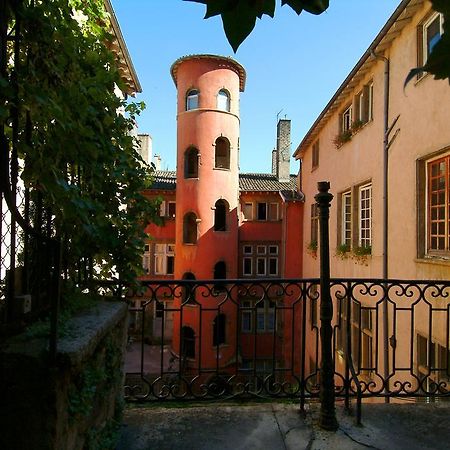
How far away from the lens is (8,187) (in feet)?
5.06

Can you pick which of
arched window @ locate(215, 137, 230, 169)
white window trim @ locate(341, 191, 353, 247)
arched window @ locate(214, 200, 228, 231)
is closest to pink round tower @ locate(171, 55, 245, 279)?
arched window @ locate(215, 137, 230, 169)

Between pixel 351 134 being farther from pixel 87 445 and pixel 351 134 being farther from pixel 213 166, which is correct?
pixel 87 445

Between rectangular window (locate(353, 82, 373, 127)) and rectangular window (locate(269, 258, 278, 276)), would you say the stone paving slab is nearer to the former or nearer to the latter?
rectangular window (locate(353, 82, 373, 127))

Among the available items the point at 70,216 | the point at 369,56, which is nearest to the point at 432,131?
the point at 369,56

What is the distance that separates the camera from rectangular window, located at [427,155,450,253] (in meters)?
6.65

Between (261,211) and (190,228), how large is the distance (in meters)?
5.00

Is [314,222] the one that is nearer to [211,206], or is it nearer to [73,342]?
[211,206]

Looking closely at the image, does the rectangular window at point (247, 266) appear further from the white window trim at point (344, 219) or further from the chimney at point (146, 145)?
the chimney at point (146, 145)

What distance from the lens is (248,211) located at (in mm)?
21875

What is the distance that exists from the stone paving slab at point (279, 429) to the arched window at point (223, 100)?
56.0 feet

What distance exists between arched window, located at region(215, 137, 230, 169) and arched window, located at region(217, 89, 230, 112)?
5.38 ft

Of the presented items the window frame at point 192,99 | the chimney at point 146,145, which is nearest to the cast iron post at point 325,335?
the window frame at point 192,99

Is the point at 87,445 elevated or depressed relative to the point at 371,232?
depressed

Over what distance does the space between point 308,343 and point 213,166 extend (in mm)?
9827
